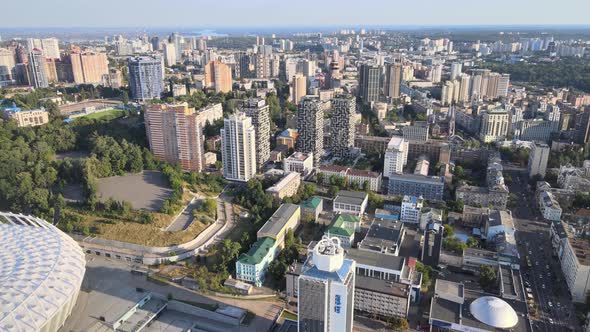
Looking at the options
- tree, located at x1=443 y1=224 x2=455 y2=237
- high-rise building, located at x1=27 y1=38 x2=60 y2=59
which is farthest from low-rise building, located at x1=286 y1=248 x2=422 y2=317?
high-rise building, located at x1=27 y1=38 x2=60 y2=59

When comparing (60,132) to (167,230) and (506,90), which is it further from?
(506,90)

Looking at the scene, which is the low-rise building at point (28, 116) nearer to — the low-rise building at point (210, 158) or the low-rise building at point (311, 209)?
the low-rise building at point (210, 158)

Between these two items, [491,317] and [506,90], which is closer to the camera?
[491,317]

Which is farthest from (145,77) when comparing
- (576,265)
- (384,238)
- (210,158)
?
(576,265)

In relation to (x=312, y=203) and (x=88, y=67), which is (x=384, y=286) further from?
(x=88, y=67)

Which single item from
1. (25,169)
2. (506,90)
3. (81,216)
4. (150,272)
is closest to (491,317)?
(150,272)

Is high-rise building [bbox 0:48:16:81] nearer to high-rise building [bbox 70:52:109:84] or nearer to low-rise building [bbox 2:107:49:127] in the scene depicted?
high-rise building [bbox 70:52:109:84]
